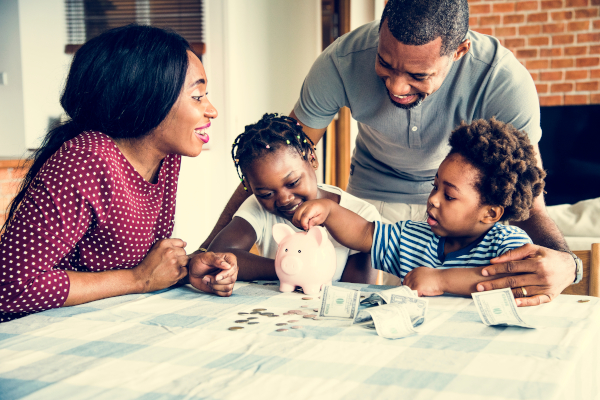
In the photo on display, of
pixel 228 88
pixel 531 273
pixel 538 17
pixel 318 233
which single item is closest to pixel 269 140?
pixel 318 233

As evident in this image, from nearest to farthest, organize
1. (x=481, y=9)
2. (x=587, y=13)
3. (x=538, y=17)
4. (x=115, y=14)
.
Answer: (x=115, y=14), (x=587, y=13), (x=538, y=17), (x=481, y=9)

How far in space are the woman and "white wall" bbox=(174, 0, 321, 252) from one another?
2.14 meters

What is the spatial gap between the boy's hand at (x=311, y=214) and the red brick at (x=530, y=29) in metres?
3.66

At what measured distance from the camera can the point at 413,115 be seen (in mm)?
1554

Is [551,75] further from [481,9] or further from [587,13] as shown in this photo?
[481,9]

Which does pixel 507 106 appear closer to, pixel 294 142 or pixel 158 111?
pixel 294 142

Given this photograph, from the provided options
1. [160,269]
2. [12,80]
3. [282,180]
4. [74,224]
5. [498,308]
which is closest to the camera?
[498,308]

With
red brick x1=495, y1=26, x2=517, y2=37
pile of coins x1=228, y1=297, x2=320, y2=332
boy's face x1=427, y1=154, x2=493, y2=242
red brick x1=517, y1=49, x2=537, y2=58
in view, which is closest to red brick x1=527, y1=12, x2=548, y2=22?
red brick x1=495, y1=26, x2=517, y2=37

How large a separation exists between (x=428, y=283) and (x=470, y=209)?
215 millimetres

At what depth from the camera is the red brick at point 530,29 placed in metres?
4.16

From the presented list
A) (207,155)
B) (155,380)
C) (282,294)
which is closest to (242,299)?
(282,294)

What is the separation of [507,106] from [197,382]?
3.73 ft

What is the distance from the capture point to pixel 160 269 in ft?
3.71

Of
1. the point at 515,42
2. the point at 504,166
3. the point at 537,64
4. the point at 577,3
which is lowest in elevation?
the point at 504,166
